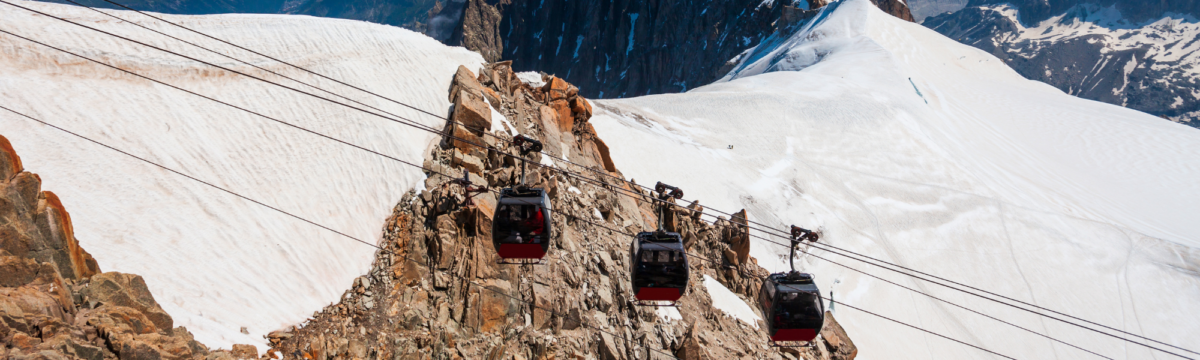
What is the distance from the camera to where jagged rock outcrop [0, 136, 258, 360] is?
7.49 metres

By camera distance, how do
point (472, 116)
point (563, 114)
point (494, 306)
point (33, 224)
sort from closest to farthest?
point (33, 224)
point (494, 306)
point (472, 116)
point (563, 114)

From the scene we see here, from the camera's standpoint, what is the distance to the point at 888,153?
138 feet

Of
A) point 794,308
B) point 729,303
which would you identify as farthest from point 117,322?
point 729,303

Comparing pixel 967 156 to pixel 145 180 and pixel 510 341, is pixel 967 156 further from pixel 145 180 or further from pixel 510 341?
pixel 145 180

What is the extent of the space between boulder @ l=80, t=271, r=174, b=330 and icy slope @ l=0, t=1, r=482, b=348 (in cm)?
147

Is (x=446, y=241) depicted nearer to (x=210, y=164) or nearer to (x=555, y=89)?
(x=210, y=164)

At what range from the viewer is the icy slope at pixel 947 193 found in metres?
29.3

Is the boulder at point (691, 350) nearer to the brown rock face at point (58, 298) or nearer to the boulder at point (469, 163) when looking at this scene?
the boulder at point (469, 163)

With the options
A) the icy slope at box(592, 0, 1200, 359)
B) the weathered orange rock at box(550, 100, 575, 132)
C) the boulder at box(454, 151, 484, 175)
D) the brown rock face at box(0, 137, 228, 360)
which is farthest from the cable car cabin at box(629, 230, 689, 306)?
the icy slope at box(592, 0, 1200, 359)

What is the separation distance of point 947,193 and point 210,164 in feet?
138

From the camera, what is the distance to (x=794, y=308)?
49.9 ft

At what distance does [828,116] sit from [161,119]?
44.0m

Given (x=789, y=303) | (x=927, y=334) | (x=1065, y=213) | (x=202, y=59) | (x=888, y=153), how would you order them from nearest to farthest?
(x=789, y=303) → (x=202, y=59) → (x=927, y=334) → (x=1065, y=213) → (x=888, y=153)

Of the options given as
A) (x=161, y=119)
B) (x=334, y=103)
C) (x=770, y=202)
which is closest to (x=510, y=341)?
(x=334, y=103)
